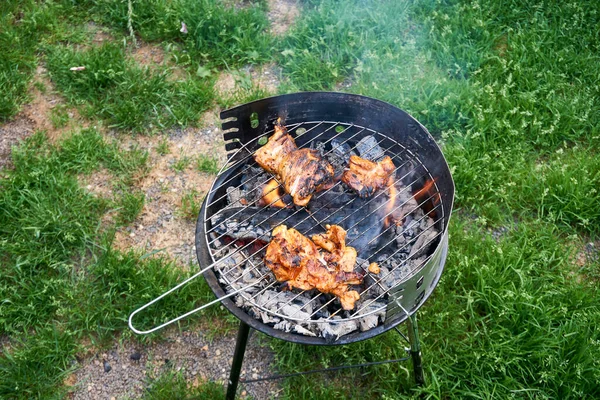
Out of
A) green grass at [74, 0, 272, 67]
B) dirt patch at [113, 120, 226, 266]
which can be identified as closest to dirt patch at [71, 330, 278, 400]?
dirt patch at [113, 120, 226, 266]

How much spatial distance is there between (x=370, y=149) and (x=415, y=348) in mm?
1142

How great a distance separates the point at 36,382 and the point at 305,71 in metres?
3.19

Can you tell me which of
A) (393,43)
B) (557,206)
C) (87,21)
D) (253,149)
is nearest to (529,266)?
(557,206)

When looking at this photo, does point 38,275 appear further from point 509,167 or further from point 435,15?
point 435,15

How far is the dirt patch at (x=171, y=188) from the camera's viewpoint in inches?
165

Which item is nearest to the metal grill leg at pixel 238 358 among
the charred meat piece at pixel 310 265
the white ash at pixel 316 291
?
the white ash at pixel 316 291

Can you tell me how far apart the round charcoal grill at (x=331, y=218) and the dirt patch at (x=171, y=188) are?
117 cm

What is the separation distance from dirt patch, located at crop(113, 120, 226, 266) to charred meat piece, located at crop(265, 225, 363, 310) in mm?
1475

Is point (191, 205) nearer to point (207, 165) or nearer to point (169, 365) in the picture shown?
point (207, 165)

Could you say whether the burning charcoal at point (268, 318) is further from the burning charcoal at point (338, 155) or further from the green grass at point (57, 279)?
the green grass at point (57, 279)

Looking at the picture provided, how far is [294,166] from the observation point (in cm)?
305

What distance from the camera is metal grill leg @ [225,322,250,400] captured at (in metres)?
2.85

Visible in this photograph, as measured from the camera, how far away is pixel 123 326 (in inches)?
148

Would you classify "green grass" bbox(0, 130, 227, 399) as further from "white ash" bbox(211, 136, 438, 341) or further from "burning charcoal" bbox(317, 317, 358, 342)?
"burning charcoal" bbox(317, 317, 358, 342)
